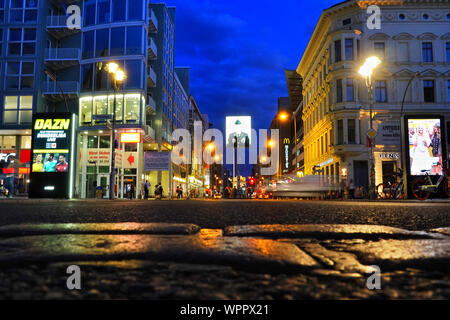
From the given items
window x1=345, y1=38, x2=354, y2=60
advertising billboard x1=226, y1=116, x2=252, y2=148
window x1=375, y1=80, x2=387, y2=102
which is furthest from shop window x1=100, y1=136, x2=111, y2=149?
window x1=375, y1=80, x2=387, y2=102

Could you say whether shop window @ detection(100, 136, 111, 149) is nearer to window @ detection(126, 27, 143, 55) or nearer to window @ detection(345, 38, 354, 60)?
window @ detection(126, 27, 143, 55)

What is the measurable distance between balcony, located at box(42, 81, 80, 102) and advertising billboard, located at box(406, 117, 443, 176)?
26.9 m

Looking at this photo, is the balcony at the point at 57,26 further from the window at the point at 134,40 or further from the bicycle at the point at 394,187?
the bicycle at the point at 394,187

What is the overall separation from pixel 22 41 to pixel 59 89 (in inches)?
194

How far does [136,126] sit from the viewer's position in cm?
3175

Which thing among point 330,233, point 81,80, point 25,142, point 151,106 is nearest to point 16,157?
point 25,142

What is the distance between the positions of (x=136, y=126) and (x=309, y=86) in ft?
98.7

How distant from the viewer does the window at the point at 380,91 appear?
38188mm

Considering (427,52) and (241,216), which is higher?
(427,52)

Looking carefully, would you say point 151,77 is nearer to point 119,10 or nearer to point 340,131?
point 119,10

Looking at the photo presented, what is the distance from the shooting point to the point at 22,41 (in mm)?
32219

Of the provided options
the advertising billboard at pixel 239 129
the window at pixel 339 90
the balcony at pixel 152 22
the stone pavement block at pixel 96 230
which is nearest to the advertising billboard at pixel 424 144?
the advertising billboard at pixel 239 129

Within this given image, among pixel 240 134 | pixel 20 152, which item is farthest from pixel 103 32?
pixel 240 134
